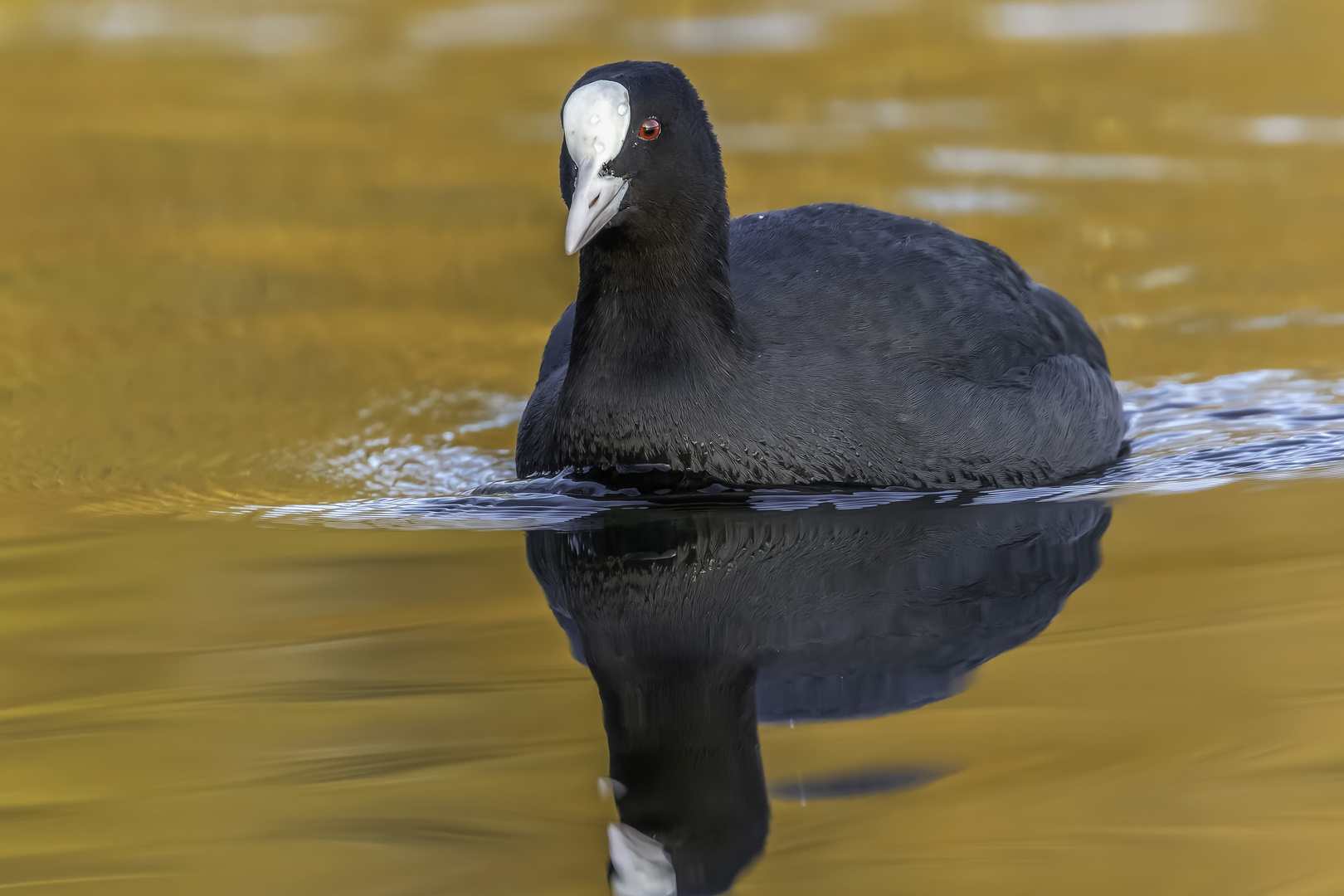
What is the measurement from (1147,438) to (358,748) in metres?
3.37

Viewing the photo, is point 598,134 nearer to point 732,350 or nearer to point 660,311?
point 660,311

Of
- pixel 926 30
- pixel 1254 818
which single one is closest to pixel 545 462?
pixel 1254 818

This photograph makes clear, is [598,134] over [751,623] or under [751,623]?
over

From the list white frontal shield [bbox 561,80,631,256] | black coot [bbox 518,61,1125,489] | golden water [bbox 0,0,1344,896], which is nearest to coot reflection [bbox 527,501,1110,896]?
golden water [bbox 0,0,1344,896]

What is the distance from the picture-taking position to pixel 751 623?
340cm

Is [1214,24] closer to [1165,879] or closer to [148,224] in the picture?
[148,224]

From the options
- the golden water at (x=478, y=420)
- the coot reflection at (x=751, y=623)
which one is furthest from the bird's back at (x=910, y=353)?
the golden water at (x=478, y=420)

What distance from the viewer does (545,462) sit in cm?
→ 462

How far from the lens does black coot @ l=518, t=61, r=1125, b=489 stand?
4.35 metres

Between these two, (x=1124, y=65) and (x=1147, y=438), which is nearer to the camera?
(x=1147, y=438)

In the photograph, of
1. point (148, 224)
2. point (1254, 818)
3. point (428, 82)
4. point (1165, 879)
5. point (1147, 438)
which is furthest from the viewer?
point (428, 82)

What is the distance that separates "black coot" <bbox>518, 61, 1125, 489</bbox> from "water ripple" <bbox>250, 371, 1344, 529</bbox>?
0.08 metres

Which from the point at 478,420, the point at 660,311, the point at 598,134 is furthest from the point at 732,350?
the point at 478,420

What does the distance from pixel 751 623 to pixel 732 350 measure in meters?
1.22
